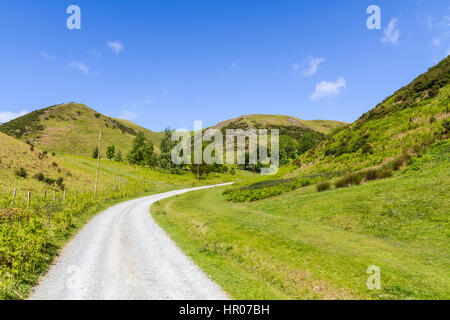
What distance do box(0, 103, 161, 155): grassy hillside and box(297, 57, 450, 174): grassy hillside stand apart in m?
119

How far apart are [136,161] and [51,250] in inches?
3270

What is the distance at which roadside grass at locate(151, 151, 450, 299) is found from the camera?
8.45 meters

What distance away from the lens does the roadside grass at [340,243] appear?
27.7 feet

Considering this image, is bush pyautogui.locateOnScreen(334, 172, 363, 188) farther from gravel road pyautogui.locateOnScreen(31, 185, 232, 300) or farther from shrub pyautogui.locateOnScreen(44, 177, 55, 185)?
shrub pyautogui.locateOnScreen(44, 177, 55, 185)

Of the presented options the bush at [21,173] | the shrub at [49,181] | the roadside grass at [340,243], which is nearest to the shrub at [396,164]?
the roadside grass at [340,243]

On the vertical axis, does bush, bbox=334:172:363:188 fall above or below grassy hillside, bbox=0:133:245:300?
above

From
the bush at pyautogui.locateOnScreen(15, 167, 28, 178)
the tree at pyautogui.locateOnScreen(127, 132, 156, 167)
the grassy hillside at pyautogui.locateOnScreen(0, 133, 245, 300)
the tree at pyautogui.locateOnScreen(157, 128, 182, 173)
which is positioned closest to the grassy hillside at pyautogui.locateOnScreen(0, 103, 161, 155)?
the tree at pyautogui.locateOnScreen(127, 132, 156, 167)

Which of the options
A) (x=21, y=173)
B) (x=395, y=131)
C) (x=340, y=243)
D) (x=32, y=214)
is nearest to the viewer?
(x=340, y=243)

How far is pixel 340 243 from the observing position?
1240cm

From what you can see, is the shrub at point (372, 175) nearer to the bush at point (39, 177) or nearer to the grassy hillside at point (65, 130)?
the bush at point (39, 177)

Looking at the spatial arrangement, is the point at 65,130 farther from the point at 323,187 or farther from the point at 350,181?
the point at 350,181

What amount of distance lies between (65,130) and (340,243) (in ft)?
546

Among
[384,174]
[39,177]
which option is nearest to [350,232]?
[384,174]
